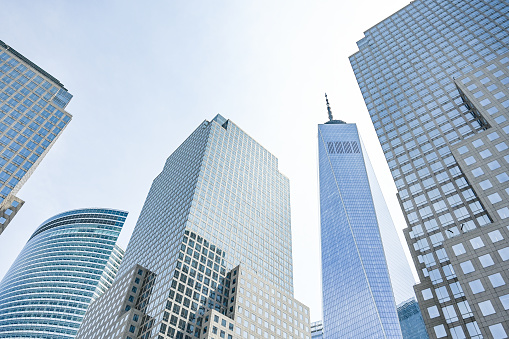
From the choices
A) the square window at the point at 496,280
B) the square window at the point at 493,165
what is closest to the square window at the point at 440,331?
the square window at the point at 496,280

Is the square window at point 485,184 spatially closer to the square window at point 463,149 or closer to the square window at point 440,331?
the square window at point 463,149

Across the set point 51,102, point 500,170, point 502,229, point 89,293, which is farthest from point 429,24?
point 89,293

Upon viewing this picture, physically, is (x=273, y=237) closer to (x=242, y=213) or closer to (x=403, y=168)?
(x=242, y=213)

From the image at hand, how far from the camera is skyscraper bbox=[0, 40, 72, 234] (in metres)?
94.2

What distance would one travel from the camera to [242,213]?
472 feet

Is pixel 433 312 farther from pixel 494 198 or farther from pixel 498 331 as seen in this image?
pixel 494 198

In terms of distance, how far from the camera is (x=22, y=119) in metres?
107

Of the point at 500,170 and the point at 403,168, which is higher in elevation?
the point at 403,168

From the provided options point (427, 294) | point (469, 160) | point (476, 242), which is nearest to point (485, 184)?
point (469, 160)

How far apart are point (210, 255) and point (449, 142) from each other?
242 ft

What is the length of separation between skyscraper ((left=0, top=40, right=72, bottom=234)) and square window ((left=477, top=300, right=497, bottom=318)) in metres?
99.6

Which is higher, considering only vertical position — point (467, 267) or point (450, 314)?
point (467, 267)

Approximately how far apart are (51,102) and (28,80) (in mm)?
9947

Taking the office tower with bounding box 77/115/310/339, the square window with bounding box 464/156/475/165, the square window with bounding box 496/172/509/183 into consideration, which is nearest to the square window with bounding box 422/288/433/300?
the square window with bounding box 496/172/509/183
